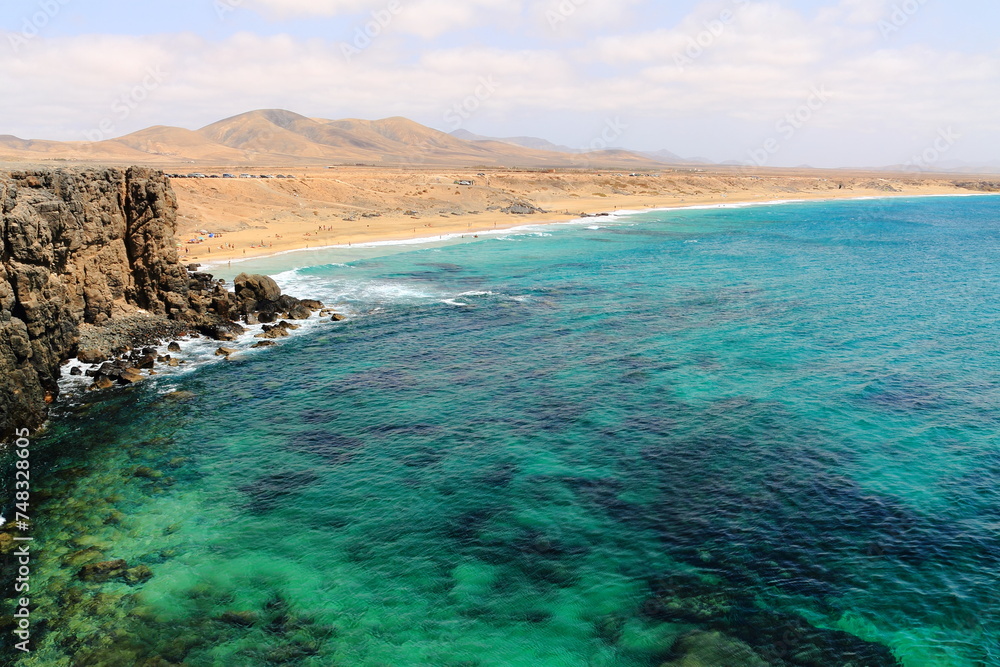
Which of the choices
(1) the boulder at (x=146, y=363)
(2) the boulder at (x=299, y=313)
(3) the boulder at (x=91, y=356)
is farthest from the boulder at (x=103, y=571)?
(2) the boulder at (x=299, y=313)

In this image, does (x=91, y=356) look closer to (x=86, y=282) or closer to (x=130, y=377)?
(x=130, y=377)

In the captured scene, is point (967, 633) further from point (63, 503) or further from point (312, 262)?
point (312, 262)

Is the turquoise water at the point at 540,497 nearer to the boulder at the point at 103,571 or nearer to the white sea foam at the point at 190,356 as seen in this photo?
the boulder at the point at 103,571

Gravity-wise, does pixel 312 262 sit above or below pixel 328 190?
below

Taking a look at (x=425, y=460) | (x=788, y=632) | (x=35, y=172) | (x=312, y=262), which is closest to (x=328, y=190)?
(x=312, y=262)

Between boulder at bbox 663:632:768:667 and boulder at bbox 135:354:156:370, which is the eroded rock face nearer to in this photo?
boulder at bbox 135:354:156:370
